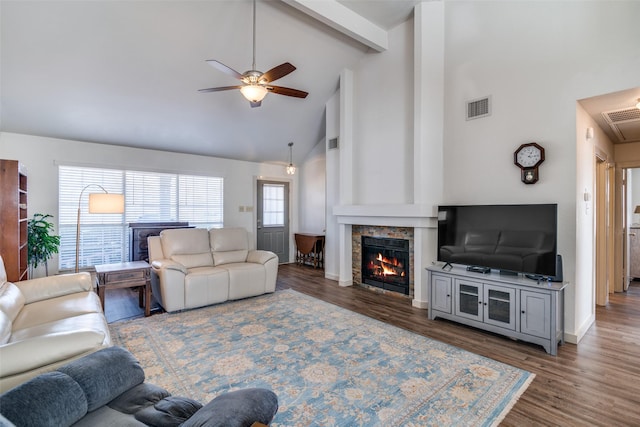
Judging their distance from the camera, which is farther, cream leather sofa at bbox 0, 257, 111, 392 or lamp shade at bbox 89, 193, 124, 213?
lamp shade at bbox 89, 193, 124, 213

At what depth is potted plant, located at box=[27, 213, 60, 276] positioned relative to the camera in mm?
4293

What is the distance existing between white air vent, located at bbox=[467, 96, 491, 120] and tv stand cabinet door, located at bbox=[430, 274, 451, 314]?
1999mm

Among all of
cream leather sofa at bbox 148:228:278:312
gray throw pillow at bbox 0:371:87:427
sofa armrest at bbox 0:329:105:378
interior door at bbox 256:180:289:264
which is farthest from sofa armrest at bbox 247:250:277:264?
gray throw pillow at bbox 0:371:87:427

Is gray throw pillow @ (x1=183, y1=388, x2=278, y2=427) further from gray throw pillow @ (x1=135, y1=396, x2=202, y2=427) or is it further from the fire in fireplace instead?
the fire in fireplace

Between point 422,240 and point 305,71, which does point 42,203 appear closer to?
point 305,71

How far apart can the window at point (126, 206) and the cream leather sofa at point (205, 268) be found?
5.10 ft

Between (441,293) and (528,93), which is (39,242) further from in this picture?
(528,93)

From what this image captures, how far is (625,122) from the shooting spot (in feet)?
11.3

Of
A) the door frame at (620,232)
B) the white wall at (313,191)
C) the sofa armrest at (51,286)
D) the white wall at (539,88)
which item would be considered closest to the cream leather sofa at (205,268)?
the sofa armrest at (51,286)

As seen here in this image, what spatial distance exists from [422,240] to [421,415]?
2399mm

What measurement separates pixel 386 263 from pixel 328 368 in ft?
A: 8.43

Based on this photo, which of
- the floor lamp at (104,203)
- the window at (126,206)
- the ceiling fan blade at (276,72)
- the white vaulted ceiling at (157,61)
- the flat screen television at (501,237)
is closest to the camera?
the flat screen television at (501,237)

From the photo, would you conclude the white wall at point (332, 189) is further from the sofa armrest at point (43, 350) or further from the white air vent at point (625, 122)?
the sofa armrest at point (43, 350)

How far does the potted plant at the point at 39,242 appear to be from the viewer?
429cm
